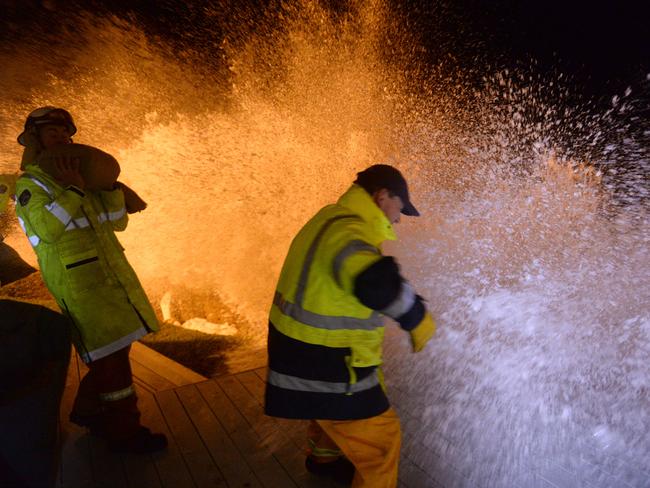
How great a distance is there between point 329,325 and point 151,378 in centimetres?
232

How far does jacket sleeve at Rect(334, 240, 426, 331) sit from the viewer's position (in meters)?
1.46

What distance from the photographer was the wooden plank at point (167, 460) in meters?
2.28

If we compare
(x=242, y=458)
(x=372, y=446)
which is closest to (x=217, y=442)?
(x=242, y=458)

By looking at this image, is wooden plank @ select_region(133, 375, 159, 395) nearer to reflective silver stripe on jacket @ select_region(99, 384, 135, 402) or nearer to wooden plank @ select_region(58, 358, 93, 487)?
wooden plank @ select_region(58, 358, 93, 487)

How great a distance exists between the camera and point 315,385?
1.73 metres

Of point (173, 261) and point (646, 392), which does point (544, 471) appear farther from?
point (173, 261)

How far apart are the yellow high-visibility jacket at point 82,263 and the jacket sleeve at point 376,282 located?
4.81ft

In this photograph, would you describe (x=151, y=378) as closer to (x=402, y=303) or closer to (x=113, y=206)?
(x=113, y=206)

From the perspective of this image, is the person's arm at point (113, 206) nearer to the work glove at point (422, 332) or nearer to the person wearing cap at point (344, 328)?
the person wearing cap at point (344, 328)

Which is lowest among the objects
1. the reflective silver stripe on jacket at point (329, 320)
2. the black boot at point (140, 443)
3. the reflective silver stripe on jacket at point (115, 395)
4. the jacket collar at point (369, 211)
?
the black boot at point (140, 443)

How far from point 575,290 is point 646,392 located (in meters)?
1.37

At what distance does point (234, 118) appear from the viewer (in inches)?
275

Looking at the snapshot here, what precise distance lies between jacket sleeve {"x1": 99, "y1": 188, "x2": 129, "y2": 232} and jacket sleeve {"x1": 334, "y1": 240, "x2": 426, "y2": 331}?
1637mm

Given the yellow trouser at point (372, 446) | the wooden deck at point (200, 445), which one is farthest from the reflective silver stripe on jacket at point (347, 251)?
the wooden deck at point (200, 445)
